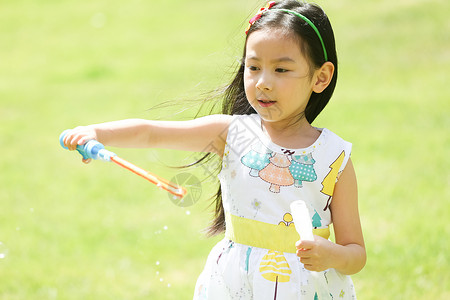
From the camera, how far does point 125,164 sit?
1739 mm

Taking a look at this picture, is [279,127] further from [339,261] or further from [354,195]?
[339,261]

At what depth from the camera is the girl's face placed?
1924 mm

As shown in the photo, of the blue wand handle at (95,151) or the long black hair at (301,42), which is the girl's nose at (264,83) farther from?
the blue wand handle at (95,151)

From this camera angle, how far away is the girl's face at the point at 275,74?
1924 mm

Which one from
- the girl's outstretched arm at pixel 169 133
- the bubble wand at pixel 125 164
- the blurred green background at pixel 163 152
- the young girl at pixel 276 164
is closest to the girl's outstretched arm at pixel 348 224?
the young girl at pixel 276 164

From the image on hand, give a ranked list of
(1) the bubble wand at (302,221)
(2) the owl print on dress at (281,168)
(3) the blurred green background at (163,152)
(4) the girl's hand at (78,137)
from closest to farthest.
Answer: (1) the bubble wand at (302,221) < (4) the girl's hand at (78,137) < (2) the owl print on dress at (281,168) < (3) the blurred green background at (163,152)

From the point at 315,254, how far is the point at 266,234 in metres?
0.22

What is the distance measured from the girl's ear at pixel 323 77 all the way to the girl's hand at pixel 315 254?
1.70ft

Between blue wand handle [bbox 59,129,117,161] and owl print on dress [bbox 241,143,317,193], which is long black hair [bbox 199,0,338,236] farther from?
blue wand handle [bbox 59,129,117,161]

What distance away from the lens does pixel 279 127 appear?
6.77ft

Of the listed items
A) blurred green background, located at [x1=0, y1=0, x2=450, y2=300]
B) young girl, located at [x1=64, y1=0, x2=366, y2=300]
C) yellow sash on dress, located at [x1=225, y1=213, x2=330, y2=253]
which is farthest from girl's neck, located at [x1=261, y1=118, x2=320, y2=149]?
blurred green background, located at [x1=0, y1=0, x2=450, y2=300]

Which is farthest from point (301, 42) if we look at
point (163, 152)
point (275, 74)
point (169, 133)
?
point (163, 152)

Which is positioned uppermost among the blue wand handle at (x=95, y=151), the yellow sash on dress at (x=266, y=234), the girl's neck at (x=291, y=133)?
the blue wand handle at (x=95, y=151)

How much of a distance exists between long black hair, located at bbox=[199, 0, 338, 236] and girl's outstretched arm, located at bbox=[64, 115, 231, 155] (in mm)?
173
